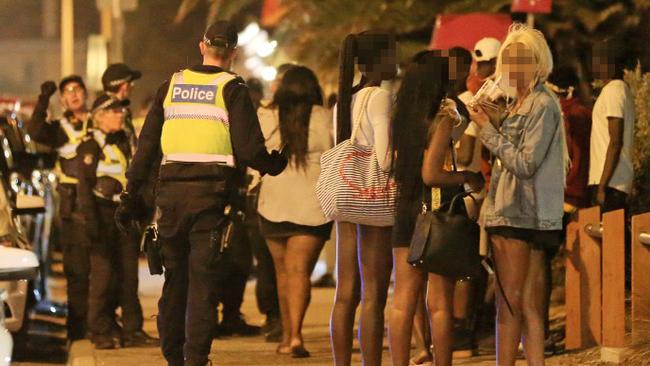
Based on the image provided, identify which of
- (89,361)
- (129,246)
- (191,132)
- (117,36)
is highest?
(117,36)

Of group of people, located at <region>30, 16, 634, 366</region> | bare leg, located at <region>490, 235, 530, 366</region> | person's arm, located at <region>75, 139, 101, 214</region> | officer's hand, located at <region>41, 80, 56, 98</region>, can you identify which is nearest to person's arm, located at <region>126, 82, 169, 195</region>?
group of people, located at <region>30, 16, 634, 366</region>

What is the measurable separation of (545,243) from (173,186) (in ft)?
6.54

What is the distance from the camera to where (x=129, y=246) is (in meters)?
10.6

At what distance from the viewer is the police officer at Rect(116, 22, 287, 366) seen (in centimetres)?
802

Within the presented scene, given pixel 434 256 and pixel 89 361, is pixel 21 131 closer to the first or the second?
pixel 89 361

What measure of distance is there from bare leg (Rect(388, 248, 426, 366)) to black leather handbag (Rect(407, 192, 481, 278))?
206mm

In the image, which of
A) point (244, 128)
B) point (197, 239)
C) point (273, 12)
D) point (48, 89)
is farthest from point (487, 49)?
point (273, 12)

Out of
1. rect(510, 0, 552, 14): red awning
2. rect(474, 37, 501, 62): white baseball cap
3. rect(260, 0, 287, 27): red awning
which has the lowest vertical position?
rect(474, 37, 501, 62): white baseball cap

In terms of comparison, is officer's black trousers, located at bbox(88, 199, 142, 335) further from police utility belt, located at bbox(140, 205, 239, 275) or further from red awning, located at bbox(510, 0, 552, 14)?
red awning, located at bbox(510, 0, 552, 14)

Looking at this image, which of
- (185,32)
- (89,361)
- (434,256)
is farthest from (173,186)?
(185,32)

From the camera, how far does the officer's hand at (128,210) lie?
27.6ft

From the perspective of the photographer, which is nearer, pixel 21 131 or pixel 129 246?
pixel 129 246

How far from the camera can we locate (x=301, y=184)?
388 inches

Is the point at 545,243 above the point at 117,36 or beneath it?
beneath
